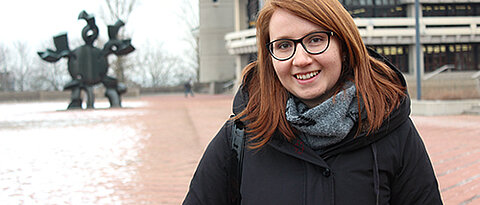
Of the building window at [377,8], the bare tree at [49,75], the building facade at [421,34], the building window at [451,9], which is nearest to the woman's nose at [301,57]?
the building facade at [421,34]

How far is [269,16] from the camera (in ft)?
5.14

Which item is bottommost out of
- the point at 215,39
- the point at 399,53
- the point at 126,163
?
the point at 126,163

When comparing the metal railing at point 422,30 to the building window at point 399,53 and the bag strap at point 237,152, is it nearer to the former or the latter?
the building window at point 399,53

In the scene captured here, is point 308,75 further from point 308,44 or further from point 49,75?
point 49,75

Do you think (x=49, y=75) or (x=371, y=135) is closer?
(x=371, y=135)

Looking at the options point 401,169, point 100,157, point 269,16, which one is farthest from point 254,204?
point 100,157

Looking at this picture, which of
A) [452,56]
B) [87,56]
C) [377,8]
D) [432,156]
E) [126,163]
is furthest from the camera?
[377,8]

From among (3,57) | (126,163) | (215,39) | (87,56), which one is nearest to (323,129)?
(126,163)

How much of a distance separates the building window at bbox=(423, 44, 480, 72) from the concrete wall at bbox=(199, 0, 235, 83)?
713 inches

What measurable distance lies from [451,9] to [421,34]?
7.43 meters

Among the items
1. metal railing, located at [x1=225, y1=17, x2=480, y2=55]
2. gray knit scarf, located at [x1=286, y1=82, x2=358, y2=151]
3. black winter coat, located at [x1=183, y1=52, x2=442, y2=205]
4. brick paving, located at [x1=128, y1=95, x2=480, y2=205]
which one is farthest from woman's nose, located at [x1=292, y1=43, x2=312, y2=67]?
metal railing, located at [x1=225, y1=17, x2=480, y2=55]

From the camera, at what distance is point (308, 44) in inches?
59.1

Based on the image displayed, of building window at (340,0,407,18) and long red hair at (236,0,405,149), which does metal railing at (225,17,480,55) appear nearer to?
building window at (340,0,407,18)

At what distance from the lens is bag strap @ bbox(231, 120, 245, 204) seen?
1588 millimetres
